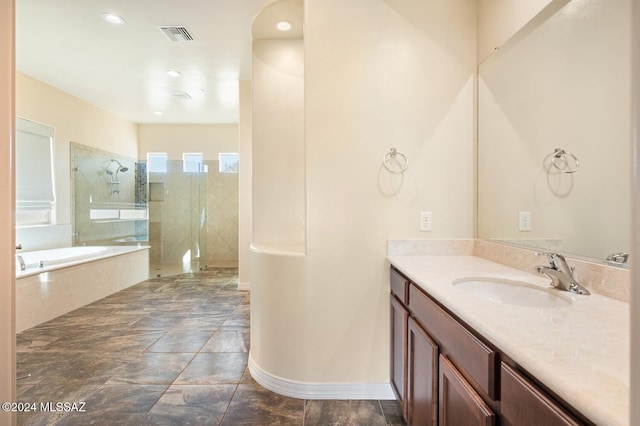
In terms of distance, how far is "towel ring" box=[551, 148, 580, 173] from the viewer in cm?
129

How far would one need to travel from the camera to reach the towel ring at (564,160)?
1.29m

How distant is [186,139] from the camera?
6070mm

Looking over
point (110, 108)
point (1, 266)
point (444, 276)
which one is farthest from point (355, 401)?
point (110, 108)

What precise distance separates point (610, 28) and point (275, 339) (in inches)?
86.7

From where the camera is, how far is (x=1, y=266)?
1211 millimetres

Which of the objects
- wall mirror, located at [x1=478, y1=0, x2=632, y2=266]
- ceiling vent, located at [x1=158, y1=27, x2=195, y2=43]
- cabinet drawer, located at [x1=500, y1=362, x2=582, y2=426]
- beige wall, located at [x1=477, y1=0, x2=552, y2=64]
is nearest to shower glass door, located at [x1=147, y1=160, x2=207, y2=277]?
ceiling vent, located at [x1=158, y1=27, x2=195, y2=43]

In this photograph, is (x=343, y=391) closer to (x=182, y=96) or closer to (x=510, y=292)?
(x=510, y=292)

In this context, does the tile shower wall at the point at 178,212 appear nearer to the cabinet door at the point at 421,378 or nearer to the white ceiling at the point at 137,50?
the white ceiling at the point at 137,50

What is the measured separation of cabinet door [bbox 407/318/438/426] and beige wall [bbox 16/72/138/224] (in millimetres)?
4958

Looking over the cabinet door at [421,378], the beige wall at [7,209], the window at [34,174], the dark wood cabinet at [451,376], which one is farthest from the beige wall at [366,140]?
the window at [34,174]

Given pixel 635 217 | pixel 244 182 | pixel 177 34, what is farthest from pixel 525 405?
pixel 244 182

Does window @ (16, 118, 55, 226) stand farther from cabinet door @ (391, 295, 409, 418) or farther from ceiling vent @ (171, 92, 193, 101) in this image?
cabinet door @ (391, 295, 409, 418)

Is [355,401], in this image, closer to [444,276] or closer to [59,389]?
[444,276]

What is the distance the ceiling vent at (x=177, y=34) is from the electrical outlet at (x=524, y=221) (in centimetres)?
315
